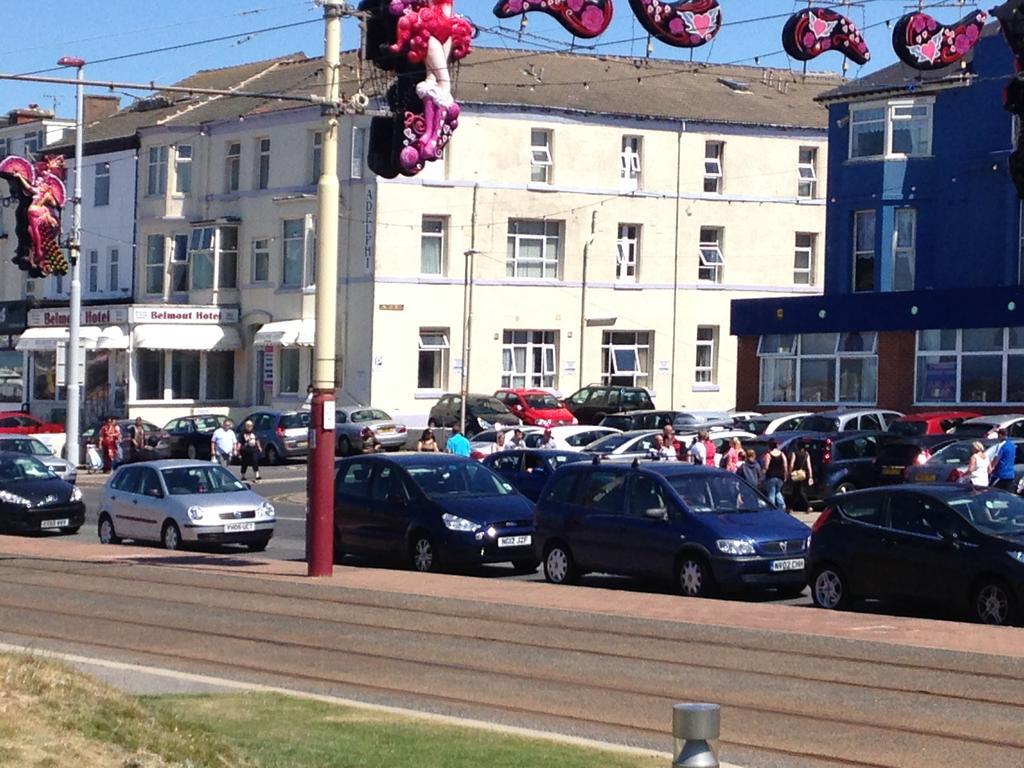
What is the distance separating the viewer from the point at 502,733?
480 inches

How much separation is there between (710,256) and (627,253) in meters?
3.13

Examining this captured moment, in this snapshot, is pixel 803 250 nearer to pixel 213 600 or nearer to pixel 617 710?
pixel 213 600

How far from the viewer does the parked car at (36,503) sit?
105 ft

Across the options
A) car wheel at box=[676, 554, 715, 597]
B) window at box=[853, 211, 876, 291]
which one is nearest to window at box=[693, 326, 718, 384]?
window at box=[853, 211, 876, 291]

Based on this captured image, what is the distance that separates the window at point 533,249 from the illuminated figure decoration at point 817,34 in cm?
3407

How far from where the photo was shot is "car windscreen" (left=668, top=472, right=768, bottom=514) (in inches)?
855

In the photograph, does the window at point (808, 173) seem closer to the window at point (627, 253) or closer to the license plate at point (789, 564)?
the window at point (627, 253)

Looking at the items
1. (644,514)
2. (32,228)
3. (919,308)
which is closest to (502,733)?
(644,514)

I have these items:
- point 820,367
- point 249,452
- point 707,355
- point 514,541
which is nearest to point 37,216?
point 249,452

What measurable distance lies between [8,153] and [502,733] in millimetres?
69500

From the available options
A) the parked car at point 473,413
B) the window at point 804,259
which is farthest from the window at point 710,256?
the parked car at point 473,413

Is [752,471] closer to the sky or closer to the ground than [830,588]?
closer to the sky

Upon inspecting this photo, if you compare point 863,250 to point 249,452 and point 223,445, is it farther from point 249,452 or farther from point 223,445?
point 223,445

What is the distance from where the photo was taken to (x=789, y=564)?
69.2 feet
